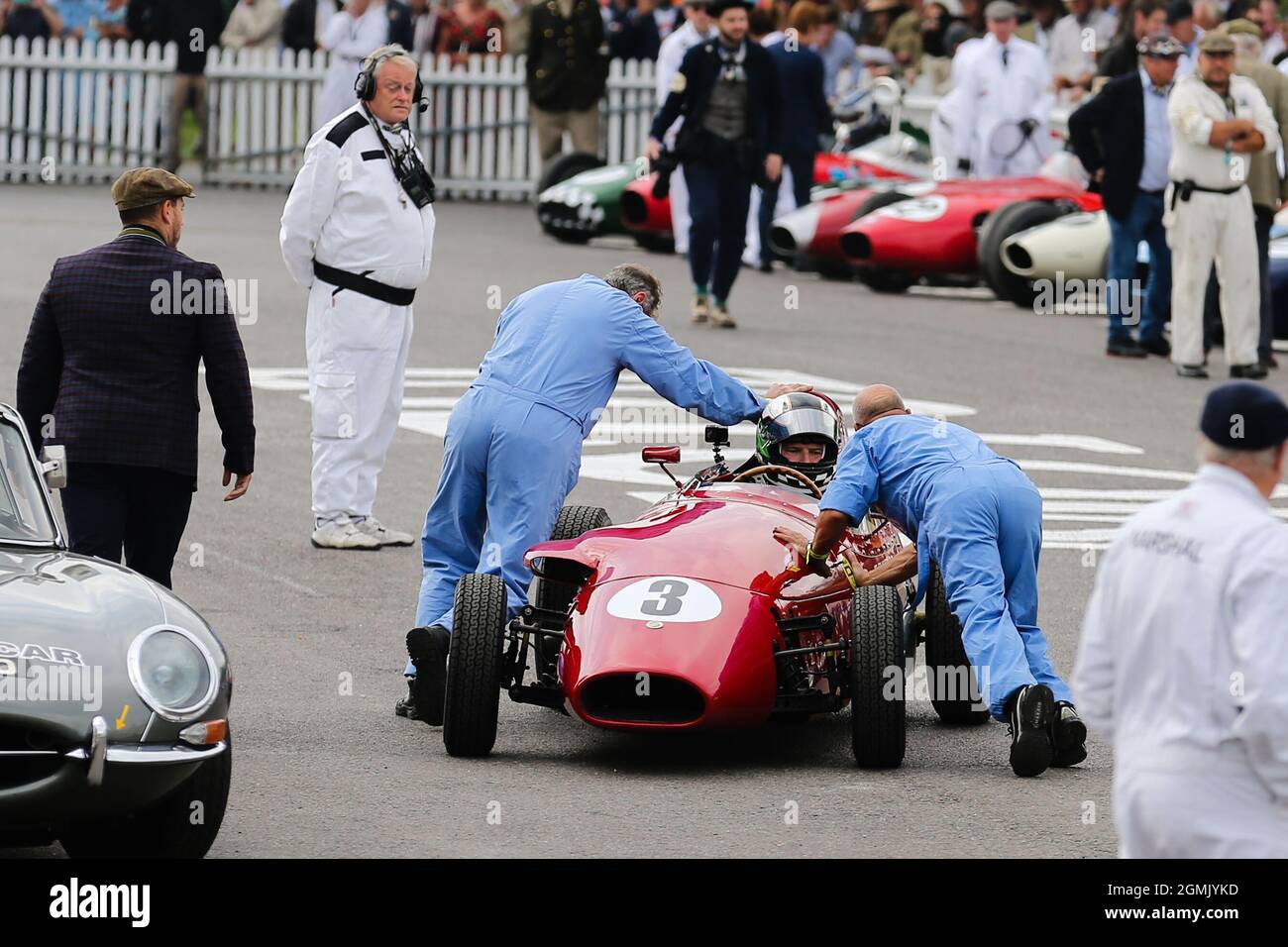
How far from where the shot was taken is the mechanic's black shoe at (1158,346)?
18078 millimetres

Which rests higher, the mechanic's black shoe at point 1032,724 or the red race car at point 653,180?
the red race car at point 653,180

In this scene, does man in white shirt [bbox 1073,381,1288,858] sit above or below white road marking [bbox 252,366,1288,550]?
above

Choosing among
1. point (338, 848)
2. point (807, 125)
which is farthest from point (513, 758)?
point (807, 125)

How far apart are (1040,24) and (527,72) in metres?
5.73

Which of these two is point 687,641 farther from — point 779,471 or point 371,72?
point 371,72

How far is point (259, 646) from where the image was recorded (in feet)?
31.6

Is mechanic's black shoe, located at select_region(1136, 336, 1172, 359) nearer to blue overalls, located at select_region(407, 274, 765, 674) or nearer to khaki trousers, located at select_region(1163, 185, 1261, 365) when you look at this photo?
khaki trousers, located at select_region(1163, 185, 1261, 365)

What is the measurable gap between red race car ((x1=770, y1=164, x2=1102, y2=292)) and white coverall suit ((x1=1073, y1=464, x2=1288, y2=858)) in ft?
50.1

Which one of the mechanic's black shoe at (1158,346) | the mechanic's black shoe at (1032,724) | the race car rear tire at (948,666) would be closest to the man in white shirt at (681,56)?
the mechanic's black shoe at (1158,346)

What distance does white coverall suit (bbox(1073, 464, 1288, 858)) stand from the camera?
15.8 ft

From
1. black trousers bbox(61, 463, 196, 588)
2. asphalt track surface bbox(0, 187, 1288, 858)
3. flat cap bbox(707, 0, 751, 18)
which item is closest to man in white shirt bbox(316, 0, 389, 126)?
asphalt track surface bbox(0, 187, 1288, 858)

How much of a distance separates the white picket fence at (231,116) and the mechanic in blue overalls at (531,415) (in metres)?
18.6

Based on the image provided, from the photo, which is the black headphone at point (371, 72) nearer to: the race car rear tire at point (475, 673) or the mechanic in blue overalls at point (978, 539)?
the mechanic in blue overalls at point (978, 539)

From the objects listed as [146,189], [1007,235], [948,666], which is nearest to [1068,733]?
[948,666]
